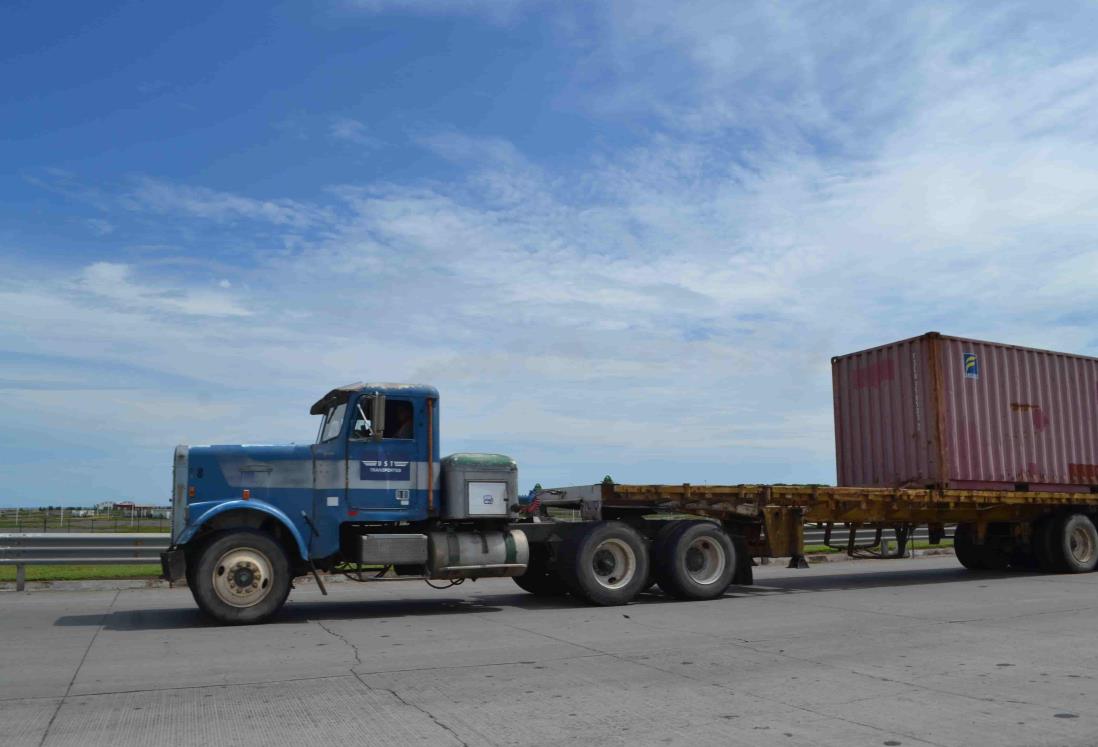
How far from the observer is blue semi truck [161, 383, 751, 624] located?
1045 cm

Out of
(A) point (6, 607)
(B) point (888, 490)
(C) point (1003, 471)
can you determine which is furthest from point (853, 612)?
(A) point (6, 607)

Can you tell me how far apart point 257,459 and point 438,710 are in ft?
18.7

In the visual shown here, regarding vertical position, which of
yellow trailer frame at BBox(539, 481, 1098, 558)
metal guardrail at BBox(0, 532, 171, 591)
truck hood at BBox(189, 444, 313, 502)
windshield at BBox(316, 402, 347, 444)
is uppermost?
windshield at BBox(316, 402, 347, 444)

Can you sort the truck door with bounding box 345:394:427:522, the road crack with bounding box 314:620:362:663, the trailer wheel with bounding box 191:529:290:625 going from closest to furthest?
the road crack with bounding box 314:620:362:663, the trailer wheel with bounding box 191:529:290:625, the truck door with bounding box 345:394:427:522

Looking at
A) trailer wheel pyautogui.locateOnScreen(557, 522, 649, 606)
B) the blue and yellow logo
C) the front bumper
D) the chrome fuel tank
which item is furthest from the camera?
the blue and yellow logo

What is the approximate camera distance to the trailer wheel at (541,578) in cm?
1281

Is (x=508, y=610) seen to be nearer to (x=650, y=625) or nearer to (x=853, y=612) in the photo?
(x=650, y=625)

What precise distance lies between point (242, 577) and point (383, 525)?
1.98m

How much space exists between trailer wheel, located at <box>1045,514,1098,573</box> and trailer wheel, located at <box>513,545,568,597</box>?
8779 millimetres

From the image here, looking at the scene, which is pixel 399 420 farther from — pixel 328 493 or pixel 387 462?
pixel 328 493

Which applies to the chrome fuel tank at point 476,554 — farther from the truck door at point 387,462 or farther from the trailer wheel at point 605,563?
the trailer wheel at point 605,563

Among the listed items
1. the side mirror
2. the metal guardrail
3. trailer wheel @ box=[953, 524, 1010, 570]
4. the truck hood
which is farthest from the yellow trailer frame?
the metal guardrail

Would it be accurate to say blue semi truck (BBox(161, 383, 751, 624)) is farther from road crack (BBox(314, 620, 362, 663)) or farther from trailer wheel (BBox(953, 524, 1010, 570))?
trailer wheel (BBox(953, 524, 1010, 570))

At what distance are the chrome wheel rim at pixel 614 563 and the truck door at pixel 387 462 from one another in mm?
2375
